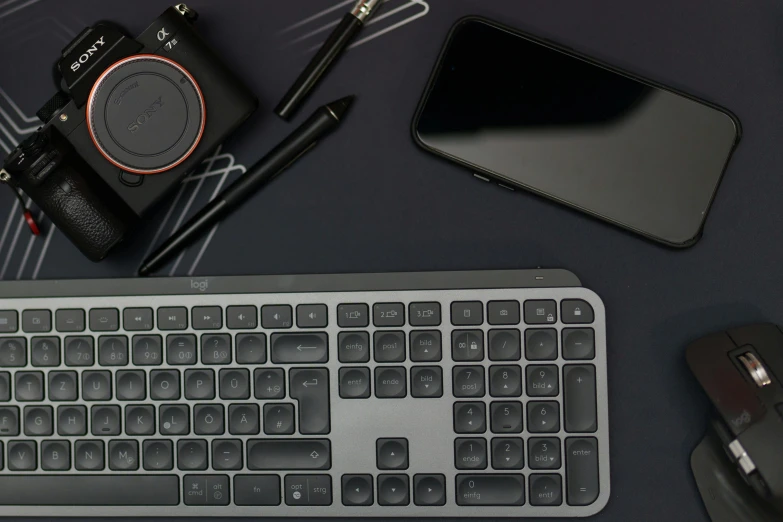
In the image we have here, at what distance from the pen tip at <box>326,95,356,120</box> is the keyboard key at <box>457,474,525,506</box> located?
1.02 ft

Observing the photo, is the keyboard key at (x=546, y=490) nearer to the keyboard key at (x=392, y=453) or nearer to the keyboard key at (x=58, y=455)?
the keyboard key at (x=392, y=453)

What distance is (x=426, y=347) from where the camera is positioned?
0.49 metres

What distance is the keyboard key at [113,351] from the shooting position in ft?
1.63

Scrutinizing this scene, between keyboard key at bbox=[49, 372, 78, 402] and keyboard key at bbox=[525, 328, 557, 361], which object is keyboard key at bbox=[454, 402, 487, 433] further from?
keyboard key at bbox=[49, 372, 78, 402]

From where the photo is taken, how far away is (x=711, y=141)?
51cm

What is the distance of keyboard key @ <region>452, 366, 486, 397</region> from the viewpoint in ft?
1.58

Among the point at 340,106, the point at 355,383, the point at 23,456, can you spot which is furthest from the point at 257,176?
the point at 23,456

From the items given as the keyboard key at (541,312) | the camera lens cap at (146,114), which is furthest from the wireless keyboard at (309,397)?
the camera lens cap at (146,114)

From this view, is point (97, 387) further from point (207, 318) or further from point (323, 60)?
point (323, 60)

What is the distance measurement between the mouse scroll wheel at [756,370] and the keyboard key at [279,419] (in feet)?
1.15

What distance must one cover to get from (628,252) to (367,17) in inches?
11.8

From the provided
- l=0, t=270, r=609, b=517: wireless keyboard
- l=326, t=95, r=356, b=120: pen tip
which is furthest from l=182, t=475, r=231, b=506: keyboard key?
l=326, t=95, r=356, b=120: pen tip

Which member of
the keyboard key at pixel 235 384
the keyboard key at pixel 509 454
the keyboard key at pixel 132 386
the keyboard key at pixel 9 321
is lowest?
the keyboard key at pixel 509 454

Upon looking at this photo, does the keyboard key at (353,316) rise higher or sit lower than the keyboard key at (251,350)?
lower
